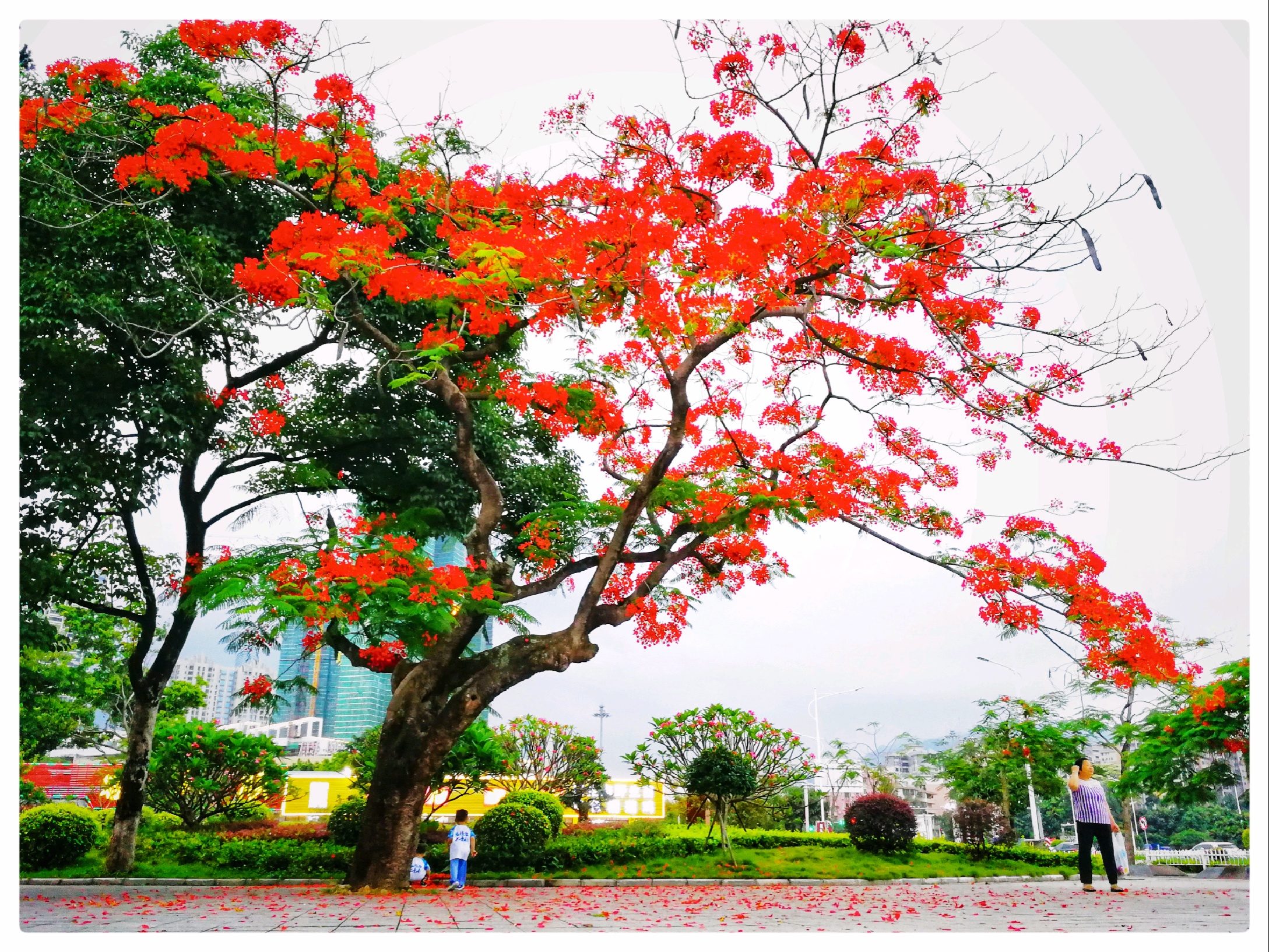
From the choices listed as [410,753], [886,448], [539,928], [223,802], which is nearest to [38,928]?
[410,753]

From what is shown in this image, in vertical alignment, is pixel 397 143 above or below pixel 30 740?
above

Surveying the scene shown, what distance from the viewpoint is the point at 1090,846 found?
6.23 m

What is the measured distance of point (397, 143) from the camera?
821cm

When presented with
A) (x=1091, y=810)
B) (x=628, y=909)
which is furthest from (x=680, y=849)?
(x=1091, y=810)

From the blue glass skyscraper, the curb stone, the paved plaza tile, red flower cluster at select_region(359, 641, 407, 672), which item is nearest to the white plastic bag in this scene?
the paved plaza tile

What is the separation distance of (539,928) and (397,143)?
7.17 m

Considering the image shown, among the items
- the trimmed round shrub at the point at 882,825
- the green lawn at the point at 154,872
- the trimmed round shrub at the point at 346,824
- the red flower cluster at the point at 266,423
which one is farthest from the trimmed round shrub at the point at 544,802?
the red flower cluster at the point at 266,423

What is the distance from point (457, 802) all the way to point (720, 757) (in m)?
4.10

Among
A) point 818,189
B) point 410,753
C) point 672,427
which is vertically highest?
point 818,189

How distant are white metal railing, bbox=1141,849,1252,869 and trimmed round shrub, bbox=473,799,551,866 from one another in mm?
9286

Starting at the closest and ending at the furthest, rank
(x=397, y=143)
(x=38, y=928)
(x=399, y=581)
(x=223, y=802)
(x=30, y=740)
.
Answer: (x=38, y=928), (x=399, y=581), (x=397, y=143), (x=223, y=802), (x=30, y=740)

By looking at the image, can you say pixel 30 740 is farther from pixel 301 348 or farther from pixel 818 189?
pixel 818 189

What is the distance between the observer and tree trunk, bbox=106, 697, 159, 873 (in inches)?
318

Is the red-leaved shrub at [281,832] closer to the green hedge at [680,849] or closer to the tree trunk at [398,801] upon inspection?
the green hedge at [680,849]
